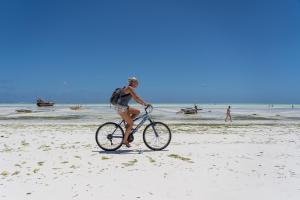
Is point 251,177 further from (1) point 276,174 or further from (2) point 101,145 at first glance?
(2) point 101,145

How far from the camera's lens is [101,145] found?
1130 cm

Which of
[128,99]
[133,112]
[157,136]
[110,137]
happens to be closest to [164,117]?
[157,136]

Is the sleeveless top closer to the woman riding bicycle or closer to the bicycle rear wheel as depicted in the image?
the woman riding bicycle

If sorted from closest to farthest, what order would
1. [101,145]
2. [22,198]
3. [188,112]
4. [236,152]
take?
1. [22,198]
2. [236,152]
3. [101,145]
4. [188,112]

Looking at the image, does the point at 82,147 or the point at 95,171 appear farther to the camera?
the point at 82,147

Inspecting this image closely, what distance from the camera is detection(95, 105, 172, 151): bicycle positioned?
11.3m

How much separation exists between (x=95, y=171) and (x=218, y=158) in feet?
10.8

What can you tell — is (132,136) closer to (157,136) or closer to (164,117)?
(157,136)

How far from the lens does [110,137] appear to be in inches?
443

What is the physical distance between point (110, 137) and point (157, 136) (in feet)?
4.73

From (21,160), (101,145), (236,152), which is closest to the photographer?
(21,160)

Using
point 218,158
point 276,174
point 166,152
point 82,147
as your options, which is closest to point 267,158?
point 218,158

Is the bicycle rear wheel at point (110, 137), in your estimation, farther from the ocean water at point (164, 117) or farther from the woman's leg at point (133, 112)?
the ocean water at point (164, 117)

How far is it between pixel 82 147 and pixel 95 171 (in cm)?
393
